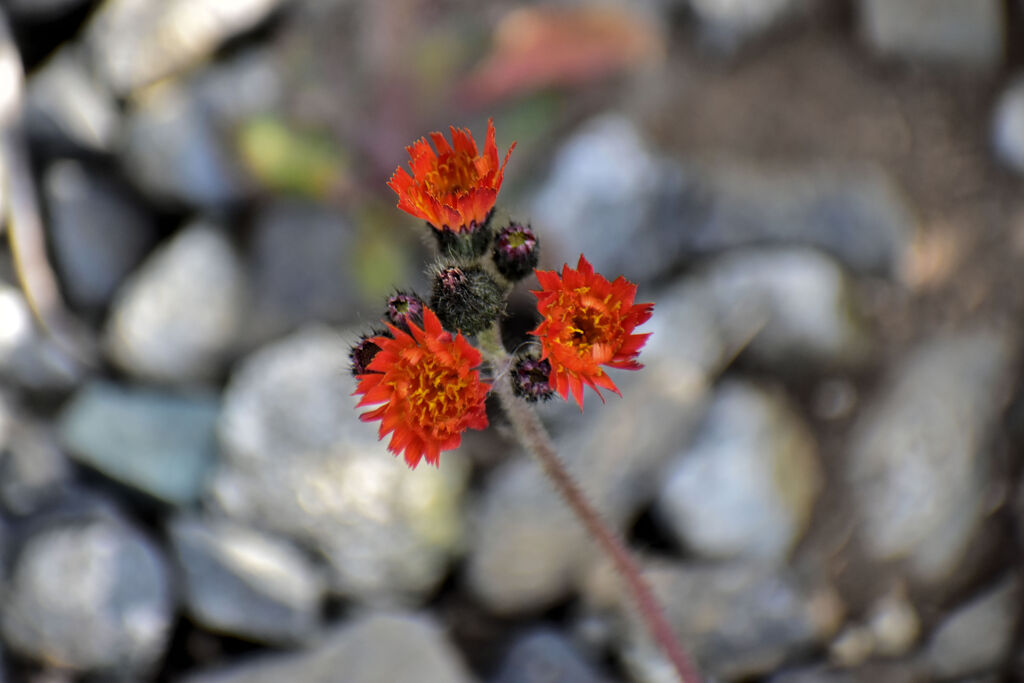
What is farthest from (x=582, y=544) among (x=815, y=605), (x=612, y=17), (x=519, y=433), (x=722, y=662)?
(x=612, y=17)

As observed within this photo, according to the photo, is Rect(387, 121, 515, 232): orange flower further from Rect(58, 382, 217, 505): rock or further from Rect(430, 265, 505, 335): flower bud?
Rect(58, 382, 217, 505): rock

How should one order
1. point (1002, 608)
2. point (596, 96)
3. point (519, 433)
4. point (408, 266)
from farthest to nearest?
point (596, 96) < point (408, 266) < point (1002, 608) < point (519, 433)

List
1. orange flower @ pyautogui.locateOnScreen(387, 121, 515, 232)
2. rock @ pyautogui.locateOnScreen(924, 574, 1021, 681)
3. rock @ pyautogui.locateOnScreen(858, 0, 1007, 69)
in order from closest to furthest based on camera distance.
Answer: orange flower @ pyautogui.locateOnScreen(387, 121, 515, 232) < rock @ pyautogui.locateOnScreen(924, 574, 1021, 681) < rock @ pyautogui.locateOnScreen(858, 0, 1007, 69)

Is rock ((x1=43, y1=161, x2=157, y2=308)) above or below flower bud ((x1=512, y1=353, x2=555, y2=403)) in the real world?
above

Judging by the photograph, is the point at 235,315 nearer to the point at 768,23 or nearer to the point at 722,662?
the point at 722,662

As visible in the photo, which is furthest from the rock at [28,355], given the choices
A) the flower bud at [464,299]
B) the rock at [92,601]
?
the flower bud at [464,299]

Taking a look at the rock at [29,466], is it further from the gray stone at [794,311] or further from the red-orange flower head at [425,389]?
the gray stone at [794,311]

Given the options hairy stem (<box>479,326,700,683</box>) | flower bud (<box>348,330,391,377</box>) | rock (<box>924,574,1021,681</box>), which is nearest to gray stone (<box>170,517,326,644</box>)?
hairy stem (<box>479,326,700,683</box>)
